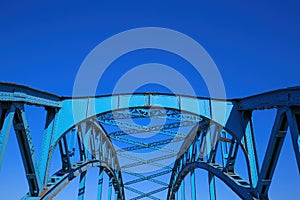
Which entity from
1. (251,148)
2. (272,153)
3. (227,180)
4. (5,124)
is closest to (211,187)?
(227,180)

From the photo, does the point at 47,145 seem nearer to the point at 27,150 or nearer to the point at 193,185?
the point at 27,150

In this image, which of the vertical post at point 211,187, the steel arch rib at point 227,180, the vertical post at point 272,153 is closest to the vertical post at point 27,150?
the steel arch rib at point 227,180

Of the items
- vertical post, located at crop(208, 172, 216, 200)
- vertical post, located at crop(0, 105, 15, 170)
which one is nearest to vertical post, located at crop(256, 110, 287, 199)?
vertical post, located at crop(208, 172, 216, 200)

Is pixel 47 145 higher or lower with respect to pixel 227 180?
higher

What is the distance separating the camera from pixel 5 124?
6121 mm

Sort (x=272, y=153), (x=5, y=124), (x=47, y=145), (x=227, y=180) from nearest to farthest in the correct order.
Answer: (x=5, y=124) < (x=272, y=153) < (x=47, y=145) < (x=227, y=180)

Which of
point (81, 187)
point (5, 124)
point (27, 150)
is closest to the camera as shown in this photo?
point (5, 124)

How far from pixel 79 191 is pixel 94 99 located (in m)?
6.33

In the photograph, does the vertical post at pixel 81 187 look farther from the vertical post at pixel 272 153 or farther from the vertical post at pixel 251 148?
the vertical post at pixel 272 153

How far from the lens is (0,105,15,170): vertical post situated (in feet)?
19.6

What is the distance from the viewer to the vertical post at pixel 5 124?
19.6 ft

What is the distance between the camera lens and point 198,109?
9703mm

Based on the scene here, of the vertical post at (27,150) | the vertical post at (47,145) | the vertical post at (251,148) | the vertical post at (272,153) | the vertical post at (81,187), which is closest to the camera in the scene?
the vertical post at (272,153)

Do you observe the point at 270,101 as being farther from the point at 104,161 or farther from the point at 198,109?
the point at 104,161
